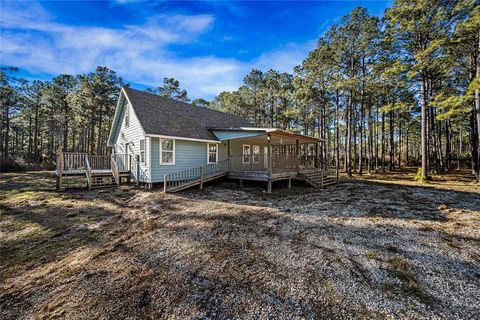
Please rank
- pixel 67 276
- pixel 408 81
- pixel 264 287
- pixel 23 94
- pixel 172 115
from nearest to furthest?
pixel 264 287
pixel 67 276
pixel 172 115
pixel 408 81
pixel 23 94

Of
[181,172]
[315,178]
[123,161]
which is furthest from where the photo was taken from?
[123,161]

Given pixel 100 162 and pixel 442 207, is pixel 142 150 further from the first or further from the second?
pixel 442 207

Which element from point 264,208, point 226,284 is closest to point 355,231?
point 264,208

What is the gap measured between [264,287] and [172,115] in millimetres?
13015

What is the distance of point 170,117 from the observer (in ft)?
44.6

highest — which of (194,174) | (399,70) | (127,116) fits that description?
(399,70)

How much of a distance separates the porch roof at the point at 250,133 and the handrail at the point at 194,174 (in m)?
1.88

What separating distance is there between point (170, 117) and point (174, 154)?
9.86ft

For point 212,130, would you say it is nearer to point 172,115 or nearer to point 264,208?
point 172,115

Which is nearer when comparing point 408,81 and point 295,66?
point 408,81

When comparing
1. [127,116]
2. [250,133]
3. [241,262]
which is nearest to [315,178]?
[250,133]

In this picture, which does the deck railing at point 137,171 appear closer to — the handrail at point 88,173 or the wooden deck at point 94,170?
the wooden deck at point 94,170

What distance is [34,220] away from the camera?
21.8 ft

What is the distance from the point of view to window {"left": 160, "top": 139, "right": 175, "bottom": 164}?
11.7 m
